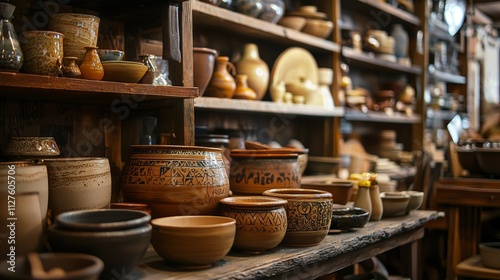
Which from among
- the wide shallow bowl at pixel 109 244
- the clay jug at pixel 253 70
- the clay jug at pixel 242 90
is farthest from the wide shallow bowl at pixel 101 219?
the clay jug at pixel 253 70

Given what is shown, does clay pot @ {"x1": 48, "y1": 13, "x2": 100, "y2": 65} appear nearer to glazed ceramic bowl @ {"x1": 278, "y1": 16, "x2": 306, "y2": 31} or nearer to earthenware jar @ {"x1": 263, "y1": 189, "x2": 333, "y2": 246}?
earthenware jar @ {"x1": 263, "y1": 189, "x2": 333, "y2": 246}

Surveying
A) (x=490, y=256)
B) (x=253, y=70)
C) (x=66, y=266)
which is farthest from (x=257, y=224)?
(x=490, y=256)

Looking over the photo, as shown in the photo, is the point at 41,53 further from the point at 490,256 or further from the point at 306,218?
the point at 490,256

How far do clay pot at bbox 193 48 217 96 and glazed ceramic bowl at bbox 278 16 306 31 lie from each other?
0.86 meters

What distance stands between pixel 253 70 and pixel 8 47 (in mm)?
1479

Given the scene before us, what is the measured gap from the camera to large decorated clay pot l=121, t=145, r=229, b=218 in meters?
1.49

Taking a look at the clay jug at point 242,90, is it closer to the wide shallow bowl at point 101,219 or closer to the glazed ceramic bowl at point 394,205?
the glazed ceramic bowl at point 394,205

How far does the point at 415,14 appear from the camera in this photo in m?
4.49

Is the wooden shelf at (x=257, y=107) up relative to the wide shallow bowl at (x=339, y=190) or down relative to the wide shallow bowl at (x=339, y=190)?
up

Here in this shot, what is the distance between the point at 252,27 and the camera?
8.45 ft

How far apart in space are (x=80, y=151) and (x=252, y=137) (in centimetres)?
124

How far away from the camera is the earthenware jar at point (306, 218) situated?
5.11ft

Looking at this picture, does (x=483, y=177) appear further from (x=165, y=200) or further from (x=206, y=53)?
(x=165, y=200)

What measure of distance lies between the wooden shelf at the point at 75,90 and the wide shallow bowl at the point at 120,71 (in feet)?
0.11
